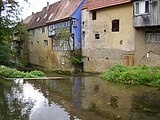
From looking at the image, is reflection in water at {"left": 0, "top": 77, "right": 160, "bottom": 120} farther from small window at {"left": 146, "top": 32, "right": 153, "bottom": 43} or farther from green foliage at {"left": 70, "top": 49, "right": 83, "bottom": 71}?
green foliage at {"left": 70, "top": 49, "right": 83, "bottom": 71}

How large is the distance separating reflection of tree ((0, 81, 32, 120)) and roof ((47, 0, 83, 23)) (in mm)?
23747

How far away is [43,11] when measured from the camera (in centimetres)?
5378

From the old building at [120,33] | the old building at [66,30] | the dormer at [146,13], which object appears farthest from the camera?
the old building at [66,30]

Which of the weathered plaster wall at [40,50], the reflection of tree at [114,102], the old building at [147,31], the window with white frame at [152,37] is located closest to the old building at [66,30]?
the weathered plaster wall at [40,50]

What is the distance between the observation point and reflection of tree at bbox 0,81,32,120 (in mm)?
10093

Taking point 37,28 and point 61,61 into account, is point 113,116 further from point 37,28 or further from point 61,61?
point 37,28

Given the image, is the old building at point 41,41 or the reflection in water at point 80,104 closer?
the reflection in water at point 80,104

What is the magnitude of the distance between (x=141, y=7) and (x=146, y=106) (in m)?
15.5

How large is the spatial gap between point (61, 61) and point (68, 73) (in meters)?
6.79

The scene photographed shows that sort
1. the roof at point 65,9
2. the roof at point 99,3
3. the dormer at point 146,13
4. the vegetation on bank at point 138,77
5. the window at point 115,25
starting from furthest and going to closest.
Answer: the roof at point 65,9, the window at point 115,25, the roof at point 99,3, the dormer at point 146,13, the vegetation on bank at point 138,77

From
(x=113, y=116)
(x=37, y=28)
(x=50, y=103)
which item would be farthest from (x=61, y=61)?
(x=113, y=116)

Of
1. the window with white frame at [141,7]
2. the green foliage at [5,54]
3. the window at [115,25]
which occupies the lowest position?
the green foliage at [5,54]

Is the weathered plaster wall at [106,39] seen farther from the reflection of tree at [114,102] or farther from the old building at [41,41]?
the reflection of tree at [114,102]

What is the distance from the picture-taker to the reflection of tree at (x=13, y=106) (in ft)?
33.1
